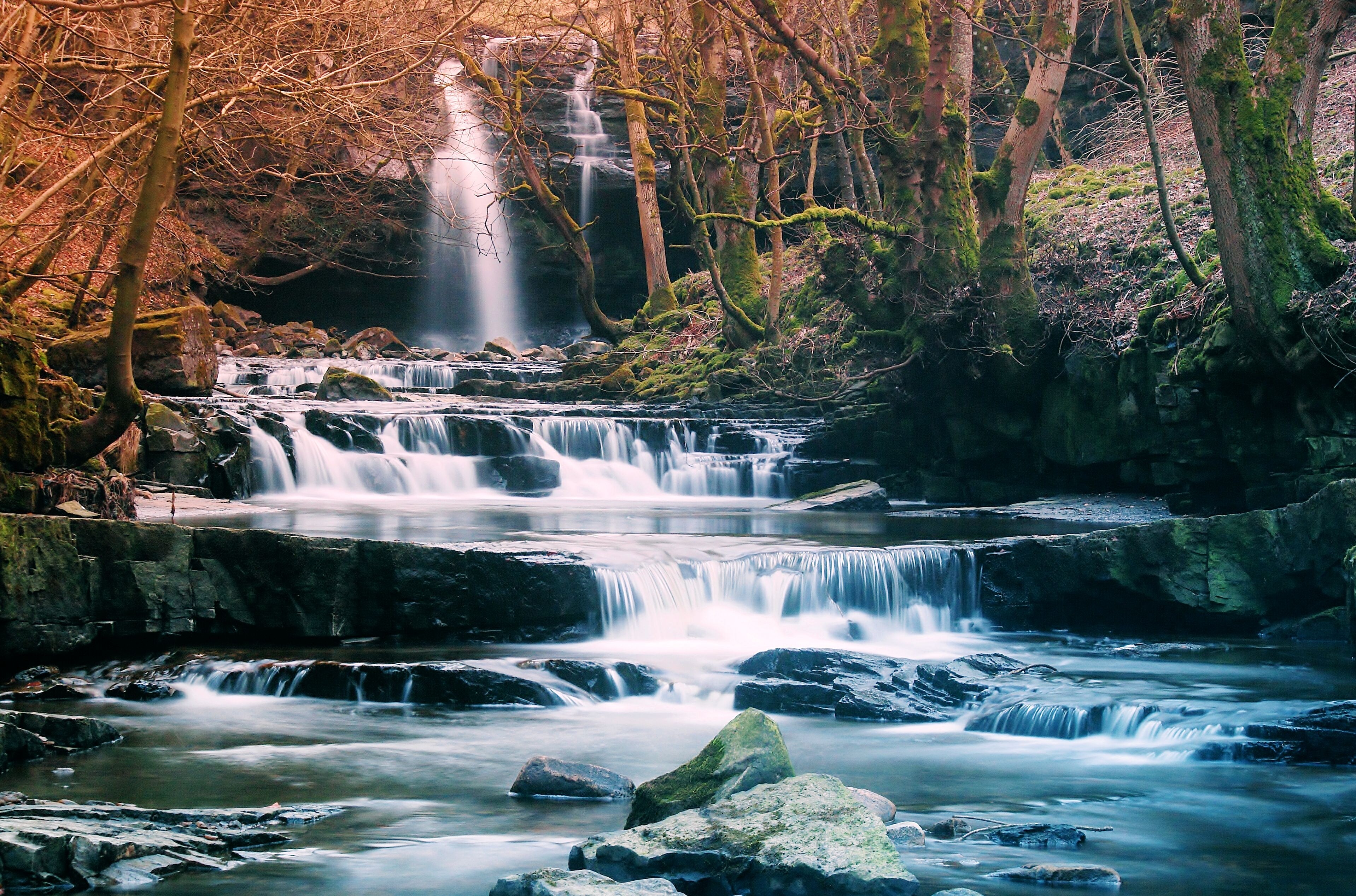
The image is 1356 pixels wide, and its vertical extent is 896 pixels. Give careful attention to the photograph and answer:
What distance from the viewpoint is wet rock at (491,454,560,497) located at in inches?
651

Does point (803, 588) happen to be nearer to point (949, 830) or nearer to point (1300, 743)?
point (1300, 743)

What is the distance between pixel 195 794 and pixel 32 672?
2.96 m

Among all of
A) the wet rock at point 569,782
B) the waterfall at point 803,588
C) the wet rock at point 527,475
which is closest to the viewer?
the wet rock at point 569,782

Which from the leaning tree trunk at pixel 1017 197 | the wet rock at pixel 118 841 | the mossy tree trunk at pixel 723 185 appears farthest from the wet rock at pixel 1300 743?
the mossy tree trunk at pixel 723 185

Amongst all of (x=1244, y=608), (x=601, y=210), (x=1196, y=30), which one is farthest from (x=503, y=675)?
(x=601, y=210)

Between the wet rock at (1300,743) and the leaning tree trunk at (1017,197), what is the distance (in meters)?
8.82

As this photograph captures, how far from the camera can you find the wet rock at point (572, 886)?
4031 mm

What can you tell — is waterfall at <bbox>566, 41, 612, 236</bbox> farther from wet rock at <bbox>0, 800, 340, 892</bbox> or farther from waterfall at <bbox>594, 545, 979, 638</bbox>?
wet rock at <bbox>0, 800, 340, 892</bbox>

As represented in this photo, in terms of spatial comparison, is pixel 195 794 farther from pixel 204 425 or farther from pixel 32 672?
pixel 204 425

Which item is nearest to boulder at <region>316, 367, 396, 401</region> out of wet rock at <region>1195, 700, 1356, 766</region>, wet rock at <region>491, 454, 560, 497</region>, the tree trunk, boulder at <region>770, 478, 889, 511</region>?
wet rock at <region>491, 454, 560, 497</region>

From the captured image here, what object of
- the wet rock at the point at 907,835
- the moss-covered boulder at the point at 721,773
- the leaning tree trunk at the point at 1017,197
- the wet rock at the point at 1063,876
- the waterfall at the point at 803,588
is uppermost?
the leaning tree trunk at the point at 1017,197

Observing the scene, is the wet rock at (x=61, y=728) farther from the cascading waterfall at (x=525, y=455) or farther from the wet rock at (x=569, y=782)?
the cascading waterfall at (x=525, y=455)

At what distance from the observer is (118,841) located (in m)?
4.55

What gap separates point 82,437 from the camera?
→ 30.4 feet
